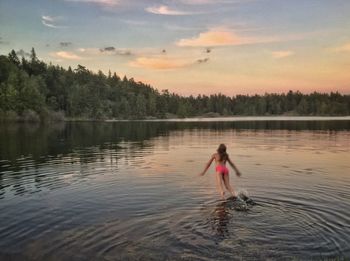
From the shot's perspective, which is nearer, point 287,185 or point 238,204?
point 238,204

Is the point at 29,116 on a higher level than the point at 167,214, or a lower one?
higher

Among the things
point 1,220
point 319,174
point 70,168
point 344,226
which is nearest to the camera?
point 344,226

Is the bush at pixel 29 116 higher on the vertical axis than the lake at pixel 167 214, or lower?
higher

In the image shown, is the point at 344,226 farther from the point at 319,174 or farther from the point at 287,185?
the point at 319,174

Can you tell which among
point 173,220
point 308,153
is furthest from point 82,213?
point 308,153

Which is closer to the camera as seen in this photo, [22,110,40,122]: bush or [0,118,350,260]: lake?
[0,118,350,260]: lake

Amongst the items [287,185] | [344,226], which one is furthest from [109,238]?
[287,185]

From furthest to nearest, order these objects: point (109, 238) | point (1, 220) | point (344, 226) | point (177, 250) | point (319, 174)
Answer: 1. point (319, 174)
2. point (1, 220)
3. point (344, 226)
4. point (109, 238)
5. point (177, 250)

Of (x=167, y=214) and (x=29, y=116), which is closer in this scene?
(x=167, y=214)

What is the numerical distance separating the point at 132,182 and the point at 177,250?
542 inches

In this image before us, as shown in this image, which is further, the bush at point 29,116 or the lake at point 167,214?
the bush at point 29,116

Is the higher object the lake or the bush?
the bush

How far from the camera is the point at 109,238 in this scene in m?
14.9

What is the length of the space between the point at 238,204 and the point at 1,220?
37.4ft
